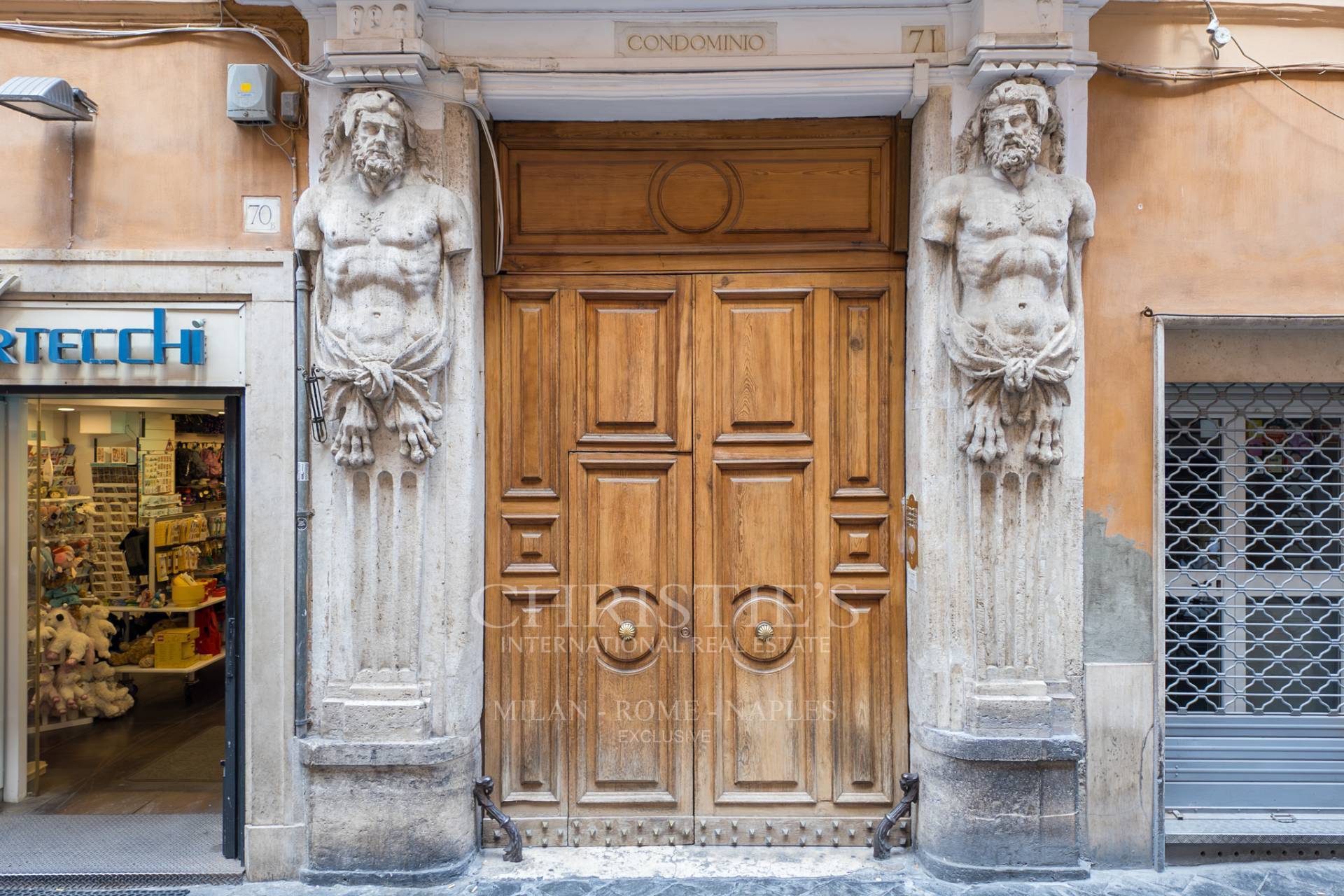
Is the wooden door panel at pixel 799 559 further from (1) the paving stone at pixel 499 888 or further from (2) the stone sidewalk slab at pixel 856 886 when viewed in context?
(1) the paving stone at pixel 499 888

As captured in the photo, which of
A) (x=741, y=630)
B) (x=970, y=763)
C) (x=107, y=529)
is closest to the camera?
(x=970, y=763)

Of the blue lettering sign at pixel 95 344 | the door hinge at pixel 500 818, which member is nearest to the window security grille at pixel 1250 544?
the door hinge at pixel 500 818

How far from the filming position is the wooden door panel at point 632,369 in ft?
14.7

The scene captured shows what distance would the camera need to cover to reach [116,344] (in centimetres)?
423

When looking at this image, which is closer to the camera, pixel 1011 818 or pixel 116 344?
pixel 1011 818

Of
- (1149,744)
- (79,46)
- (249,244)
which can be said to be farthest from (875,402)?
(79,46)

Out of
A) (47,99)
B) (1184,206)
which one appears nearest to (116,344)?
(47,99)

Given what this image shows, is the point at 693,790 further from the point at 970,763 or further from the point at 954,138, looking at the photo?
the point at 954,138

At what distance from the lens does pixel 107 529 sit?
6.74 m

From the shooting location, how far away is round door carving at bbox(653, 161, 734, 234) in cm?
447

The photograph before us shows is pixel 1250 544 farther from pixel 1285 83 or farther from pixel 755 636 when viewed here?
pixel 755 636

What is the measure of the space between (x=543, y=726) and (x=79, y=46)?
166 inches

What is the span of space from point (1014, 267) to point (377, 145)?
306 centimetres

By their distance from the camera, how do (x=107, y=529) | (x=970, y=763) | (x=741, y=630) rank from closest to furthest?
1. (x=970, y=763)
2. (x=741, y=630)
3. (x=107, y=529)
